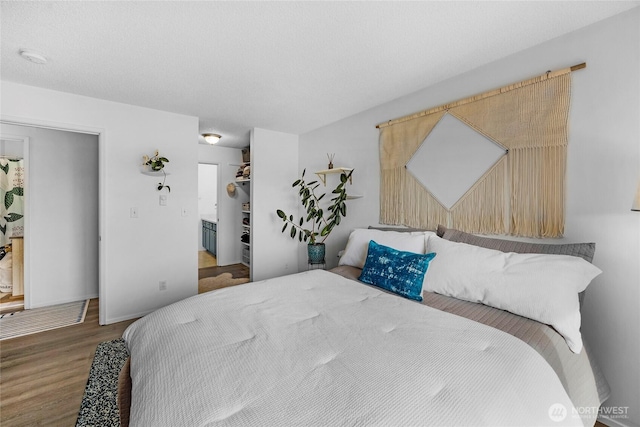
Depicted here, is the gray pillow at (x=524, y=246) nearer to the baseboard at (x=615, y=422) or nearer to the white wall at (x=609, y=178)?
the white wall at (x=609, y=178)

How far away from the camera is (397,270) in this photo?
74.9 inches

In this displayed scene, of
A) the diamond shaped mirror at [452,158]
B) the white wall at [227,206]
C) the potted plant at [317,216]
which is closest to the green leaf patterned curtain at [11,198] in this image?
the white wall at [227,206]

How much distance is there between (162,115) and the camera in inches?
126

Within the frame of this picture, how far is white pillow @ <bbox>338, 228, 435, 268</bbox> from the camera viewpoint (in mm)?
2158

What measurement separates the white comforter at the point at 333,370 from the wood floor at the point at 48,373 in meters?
0.94

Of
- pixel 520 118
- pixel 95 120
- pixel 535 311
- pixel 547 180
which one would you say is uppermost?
pixel 95 120

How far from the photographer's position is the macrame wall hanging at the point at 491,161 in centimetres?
181

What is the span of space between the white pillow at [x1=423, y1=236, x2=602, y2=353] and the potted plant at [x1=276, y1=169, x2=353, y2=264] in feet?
5.33


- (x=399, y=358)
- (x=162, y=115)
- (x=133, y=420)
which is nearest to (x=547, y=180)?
(x=399, y=358)

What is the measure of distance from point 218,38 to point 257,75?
1.75 ft

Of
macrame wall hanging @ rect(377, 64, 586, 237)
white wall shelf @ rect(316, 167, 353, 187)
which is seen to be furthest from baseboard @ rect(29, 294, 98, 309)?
macrame wall hanging @ rect(377, 64, 586, 237)

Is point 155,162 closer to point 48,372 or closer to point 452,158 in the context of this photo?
point 48,372

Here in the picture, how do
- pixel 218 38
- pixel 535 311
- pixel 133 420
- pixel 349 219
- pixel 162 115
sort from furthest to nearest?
pixel 349 219 → pixel 162 115 → pixel 218 38 → pixel 535 311 → pixel 133 420

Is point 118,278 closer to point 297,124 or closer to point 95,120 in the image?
point 95,120
